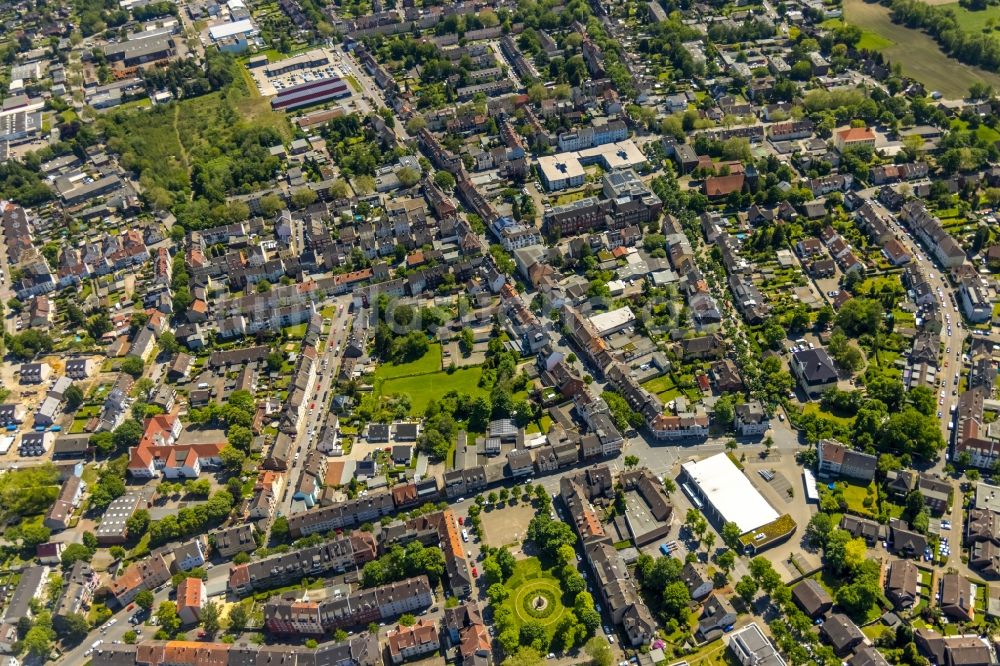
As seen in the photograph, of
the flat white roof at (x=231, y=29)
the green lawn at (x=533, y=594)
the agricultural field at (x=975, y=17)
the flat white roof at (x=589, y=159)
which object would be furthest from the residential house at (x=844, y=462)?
the flat white roof at (x=231, y=29)

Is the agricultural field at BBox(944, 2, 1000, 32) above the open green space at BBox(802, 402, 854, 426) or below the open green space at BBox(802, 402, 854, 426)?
above

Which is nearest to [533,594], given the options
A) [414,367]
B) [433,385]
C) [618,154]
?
[433,385]

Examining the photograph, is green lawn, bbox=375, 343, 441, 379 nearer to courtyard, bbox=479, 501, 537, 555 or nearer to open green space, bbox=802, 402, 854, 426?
courtyard, bbox=479, 501, 537, 555

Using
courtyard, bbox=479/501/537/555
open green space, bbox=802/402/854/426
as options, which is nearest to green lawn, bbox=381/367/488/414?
courtyard, bbox=479/501/537/555

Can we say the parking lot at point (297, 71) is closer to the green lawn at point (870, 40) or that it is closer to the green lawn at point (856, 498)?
the green lawn at point (870, 40)

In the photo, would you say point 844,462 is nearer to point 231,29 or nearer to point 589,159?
point 589,159

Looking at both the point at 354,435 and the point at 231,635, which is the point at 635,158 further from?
the point at 231,635
